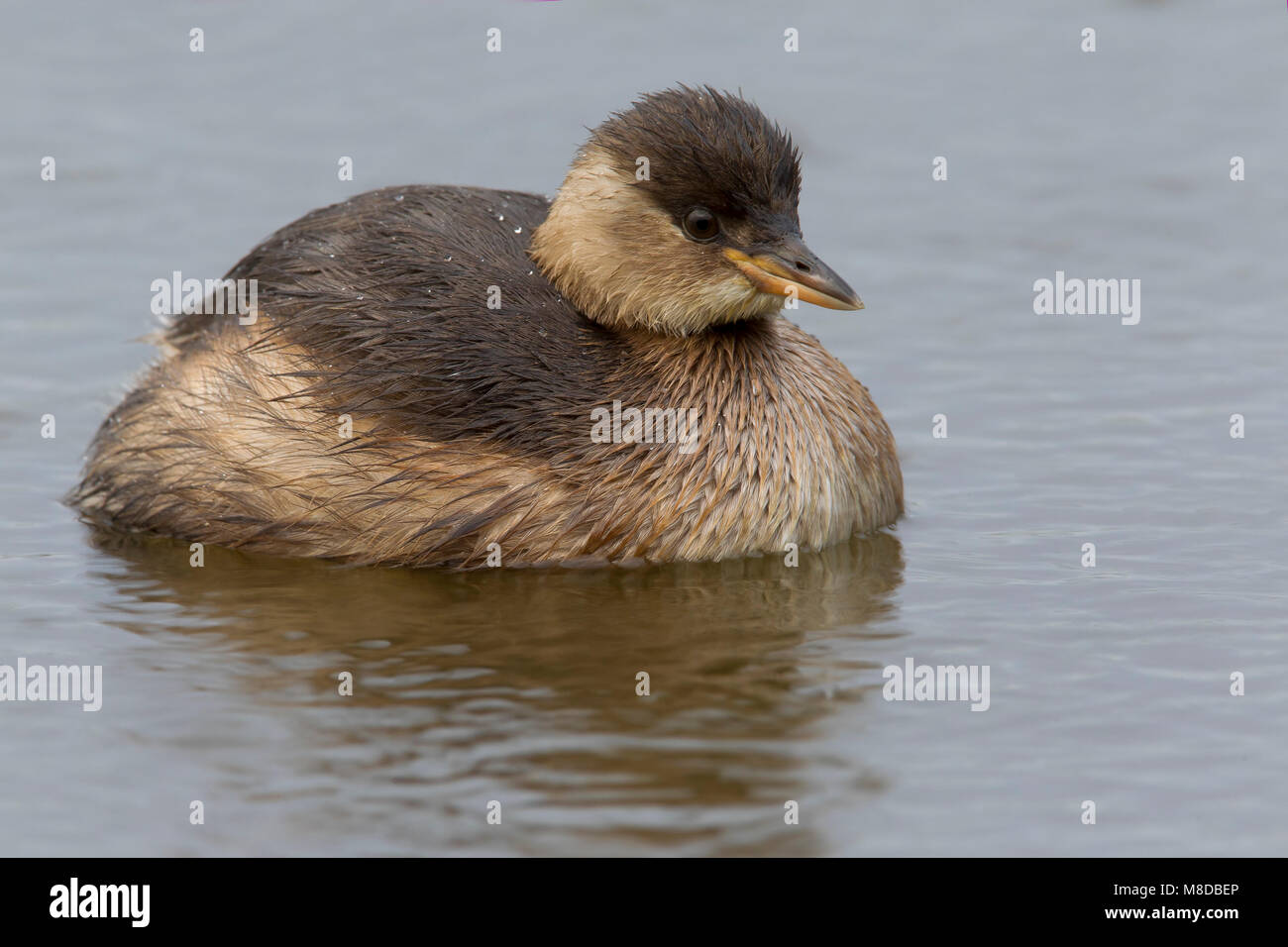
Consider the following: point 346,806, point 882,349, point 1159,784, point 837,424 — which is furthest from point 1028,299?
point 346,806

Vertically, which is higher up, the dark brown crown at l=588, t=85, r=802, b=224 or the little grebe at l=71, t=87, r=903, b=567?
the dark brown crown at l=588, t=85, r=802, b=224

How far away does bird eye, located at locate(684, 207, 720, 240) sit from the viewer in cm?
1063

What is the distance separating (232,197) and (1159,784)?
10.1 meters

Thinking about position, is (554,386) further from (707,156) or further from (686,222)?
(707,156)

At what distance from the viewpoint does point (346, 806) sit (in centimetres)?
816

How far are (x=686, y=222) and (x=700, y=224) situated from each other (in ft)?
0.26

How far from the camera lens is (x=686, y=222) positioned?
1067cm

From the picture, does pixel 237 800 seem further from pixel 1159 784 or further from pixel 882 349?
pixel 882 349

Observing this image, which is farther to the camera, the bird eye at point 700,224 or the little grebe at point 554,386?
the bird eye at point 700,224

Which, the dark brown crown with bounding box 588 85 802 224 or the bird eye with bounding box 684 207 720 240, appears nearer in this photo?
the dark brown crown with bounding box 588 85 802 224

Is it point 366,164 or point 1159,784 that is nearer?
point 1159,784

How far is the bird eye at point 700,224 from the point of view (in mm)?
10633

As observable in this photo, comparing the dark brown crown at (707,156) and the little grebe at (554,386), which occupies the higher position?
the dark brown crown at (707,156)

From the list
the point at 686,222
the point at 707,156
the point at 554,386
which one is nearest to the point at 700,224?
the point at 686,222
